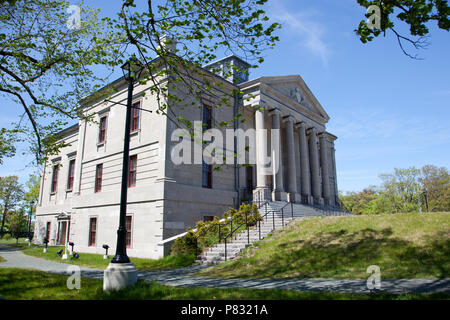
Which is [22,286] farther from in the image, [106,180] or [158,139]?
[106,180]

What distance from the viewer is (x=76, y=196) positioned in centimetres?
2620

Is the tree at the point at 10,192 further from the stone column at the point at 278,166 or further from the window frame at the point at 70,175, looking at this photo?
the stone column at the point at 278,166

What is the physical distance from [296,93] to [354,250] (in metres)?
21.4

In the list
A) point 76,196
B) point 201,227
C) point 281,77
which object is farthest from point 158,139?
point 281,77

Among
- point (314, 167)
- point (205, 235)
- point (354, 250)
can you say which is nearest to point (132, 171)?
point (205, 235)

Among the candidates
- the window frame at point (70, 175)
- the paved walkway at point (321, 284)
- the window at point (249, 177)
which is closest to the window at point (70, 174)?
the window frame at point (70, 175)

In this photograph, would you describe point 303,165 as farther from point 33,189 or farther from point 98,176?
point 33,189

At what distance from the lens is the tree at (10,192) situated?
64.0 metres

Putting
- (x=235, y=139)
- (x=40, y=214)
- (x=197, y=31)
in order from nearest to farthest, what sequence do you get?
(x=197, y=31) → (x=235, y=139) → (x=40, y=214)

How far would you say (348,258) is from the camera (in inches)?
440

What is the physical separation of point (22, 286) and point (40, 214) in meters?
30.8

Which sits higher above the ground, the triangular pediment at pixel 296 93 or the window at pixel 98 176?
the triangular pediment at pixel 296 93

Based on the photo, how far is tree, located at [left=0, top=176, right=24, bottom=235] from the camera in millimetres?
64000

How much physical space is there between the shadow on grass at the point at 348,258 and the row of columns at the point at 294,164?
1016 centimetres
